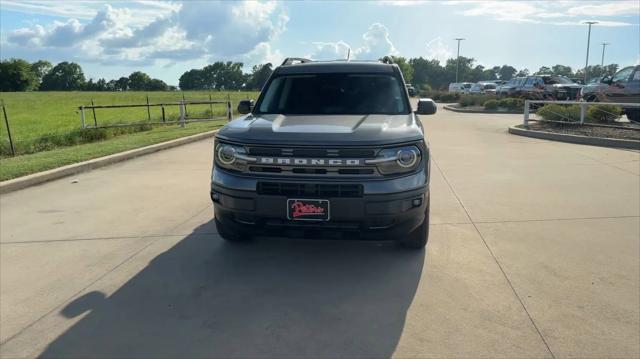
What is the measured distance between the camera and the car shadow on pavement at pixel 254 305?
312 cm

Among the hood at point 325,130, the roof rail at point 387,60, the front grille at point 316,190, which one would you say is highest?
the roof rail at point 387,60

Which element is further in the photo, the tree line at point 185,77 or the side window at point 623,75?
Result: the tree line at point 185,77

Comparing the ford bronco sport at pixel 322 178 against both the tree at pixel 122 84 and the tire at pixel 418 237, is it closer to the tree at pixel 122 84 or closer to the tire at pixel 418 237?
the tire at pixel 418 237

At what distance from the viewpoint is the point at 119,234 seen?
5.43m

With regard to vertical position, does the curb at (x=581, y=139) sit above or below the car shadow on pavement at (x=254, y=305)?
below

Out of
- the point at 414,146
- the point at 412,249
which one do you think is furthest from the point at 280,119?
the point at 412,249

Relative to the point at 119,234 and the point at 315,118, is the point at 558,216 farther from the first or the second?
the point at 119,234

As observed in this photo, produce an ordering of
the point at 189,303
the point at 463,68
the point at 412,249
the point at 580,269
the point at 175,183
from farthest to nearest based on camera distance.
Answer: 1. the point at 463,68
2. the point at 175,183
3. the point at 412,249
4. the point at 580,269
5. the point at 189,303

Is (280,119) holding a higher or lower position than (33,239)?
higher

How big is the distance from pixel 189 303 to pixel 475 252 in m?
2.68

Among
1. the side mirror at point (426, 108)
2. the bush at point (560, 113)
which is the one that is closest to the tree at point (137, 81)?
the bush at point (560, 113)

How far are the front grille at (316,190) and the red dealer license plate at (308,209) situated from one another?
0.18ft

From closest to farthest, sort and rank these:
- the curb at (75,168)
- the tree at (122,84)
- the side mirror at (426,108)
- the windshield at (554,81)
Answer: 1. the side mirror at (426,108)
2. the curb at (75,168)
3. the windshield at (554,81)
4. the tree at (122,84)

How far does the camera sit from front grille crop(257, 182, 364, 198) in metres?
3.88
